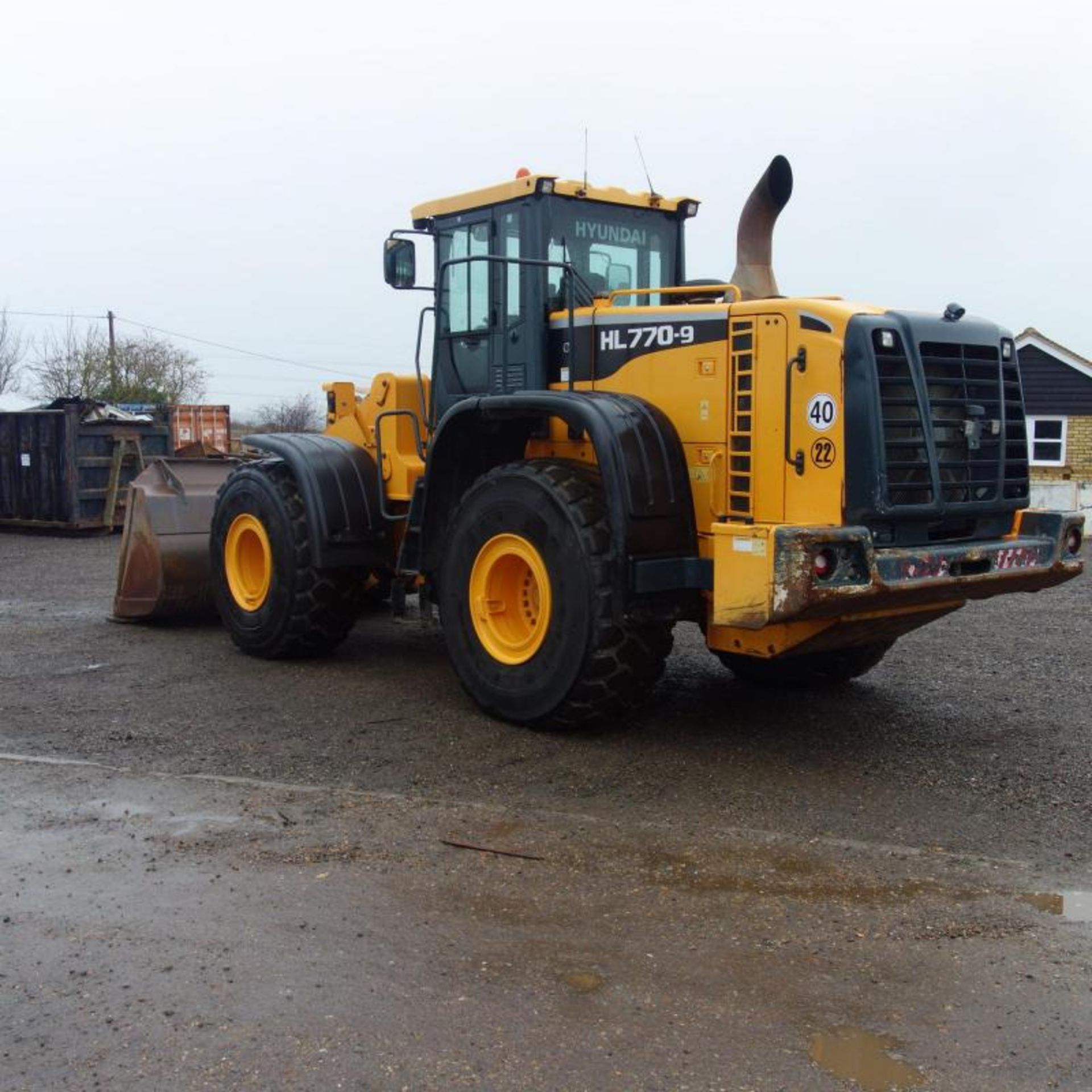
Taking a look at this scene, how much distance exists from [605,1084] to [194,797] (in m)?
2.97

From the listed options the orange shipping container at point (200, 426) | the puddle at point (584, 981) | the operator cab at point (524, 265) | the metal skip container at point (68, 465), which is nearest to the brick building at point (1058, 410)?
the orange shipping container at point (200, 426)

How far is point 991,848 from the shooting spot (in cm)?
511

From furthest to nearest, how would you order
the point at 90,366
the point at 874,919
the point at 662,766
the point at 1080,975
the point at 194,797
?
the point at 90,366 < the point at 662,766 < the point at 194,797 < the point at 874,919 < the point at 1080,975

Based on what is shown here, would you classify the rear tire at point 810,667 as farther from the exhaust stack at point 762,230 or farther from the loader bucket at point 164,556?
the loader bucket at point 164,556

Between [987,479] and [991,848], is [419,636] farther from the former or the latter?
[991,848]

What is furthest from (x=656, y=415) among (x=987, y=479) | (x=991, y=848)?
(x=991, y=848)

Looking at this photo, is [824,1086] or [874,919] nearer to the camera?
[824,1086]

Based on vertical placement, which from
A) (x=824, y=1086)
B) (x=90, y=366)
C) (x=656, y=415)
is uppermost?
(x=90, y=366)

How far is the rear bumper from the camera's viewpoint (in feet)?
18.5

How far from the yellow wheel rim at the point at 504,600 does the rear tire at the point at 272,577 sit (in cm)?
175

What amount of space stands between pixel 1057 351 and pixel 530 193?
76.0ft

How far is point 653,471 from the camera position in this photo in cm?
628

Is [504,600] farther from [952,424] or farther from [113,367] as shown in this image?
[113,367]

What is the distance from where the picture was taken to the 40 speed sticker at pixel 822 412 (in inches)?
236
